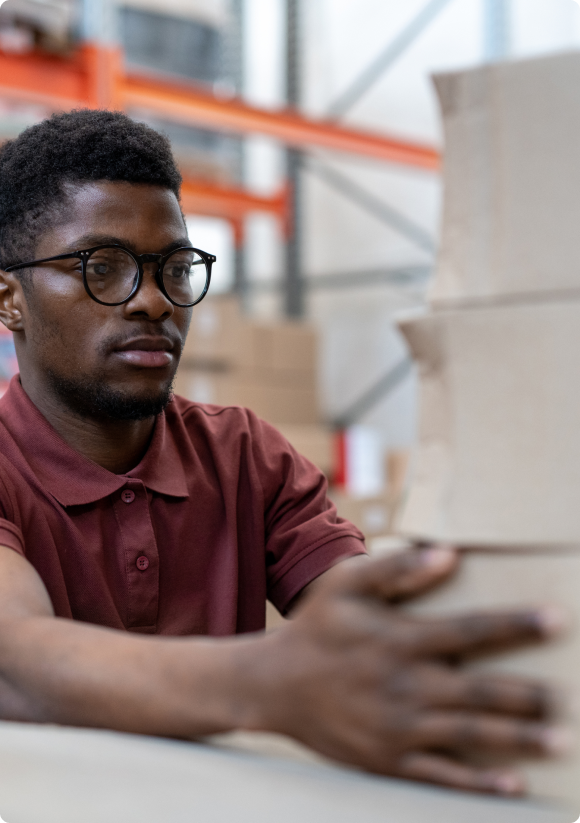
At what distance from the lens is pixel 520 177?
2.07 feet

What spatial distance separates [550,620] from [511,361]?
0.17 m

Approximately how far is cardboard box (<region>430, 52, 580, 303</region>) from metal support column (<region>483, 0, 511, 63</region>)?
19.5 ft

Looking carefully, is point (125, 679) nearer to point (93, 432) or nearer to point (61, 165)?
point (93, 432)

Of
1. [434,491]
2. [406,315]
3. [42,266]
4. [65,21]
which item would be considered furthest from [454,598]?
[65,21]

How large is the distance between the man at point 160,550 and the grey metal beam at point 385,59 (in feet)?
19.9

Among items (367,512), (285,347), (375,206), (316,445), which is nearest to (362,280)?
(375,206)

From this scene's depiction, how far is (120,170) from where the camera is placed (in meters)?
1.18

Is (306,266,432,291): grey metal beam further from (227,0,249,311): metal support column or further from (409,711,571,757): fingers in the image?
(409,711,571,757): fingers

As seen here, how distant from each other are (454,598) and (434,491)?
8 centimetres

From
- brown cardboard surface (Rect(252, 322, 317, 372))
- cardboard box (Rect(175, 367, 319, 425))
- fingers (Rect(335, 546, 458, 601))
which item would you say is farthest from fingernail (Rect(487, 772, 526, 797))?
brown cardboard surface (Rect(252, 322, 317, 372))

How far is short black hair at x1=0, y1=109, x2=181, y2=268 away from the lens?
3.88 feet

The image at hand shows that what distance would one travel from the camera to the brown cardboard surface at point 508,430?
23.7 inches

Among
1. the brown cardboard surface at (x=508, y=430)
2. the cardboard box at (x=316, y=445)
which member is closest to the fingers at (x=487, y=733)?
the brown cardboard surface at (x=508, y=430)

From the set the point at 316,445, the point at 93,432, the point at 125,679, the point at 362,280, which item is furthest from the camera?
the point at 362,280
